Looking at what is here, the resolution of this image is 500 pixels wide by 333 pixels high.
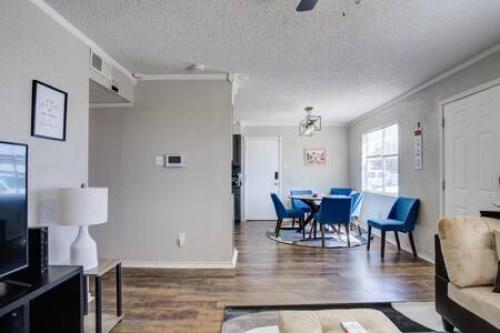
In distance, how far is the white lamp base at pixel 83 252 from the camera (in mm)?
2098

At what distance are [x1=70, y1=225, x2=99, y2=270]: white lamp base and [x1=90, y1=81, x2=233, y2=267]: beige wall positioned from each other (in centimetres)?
158

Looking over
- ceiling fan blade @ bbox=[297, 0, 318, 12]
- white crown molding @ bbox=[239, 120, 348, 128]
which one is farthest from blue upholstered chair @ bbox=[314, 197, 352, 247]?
ceiling fan blade @ bbox=[297, 0, 318, 12]

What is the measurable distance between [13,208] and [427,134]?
4427 millimetres

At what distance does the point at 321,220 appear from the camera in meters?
4.64

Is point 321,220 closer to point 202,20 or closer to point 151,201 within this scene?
point 151,201

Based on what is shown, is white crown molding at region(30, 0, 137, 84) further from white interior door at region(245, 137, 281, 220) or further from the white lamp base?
white interior door at region(245, 137, 281, 220)

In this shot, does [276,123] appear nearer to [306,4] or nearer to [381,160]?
[381,160]

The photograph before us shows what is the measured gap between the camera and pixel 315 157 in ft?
23.9

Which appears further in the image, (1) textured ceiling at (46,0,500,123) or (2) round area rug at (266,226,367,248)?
(2) round area rug at (266,226,367,248)

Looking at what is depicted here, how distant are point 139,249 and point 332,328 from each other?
2.83 metres

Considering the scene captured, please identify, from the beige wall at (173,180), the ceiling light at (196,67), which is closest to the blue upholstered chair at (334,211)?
the beige wall at (173,180)

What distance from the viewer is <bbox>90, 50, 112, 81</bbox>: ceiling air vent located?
2.84 meters

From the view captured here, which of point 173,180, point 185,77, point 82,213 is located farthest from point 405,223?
point 82,213

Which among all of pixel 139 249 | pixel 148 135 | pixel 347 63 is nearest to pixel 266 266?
pixel 139 249
